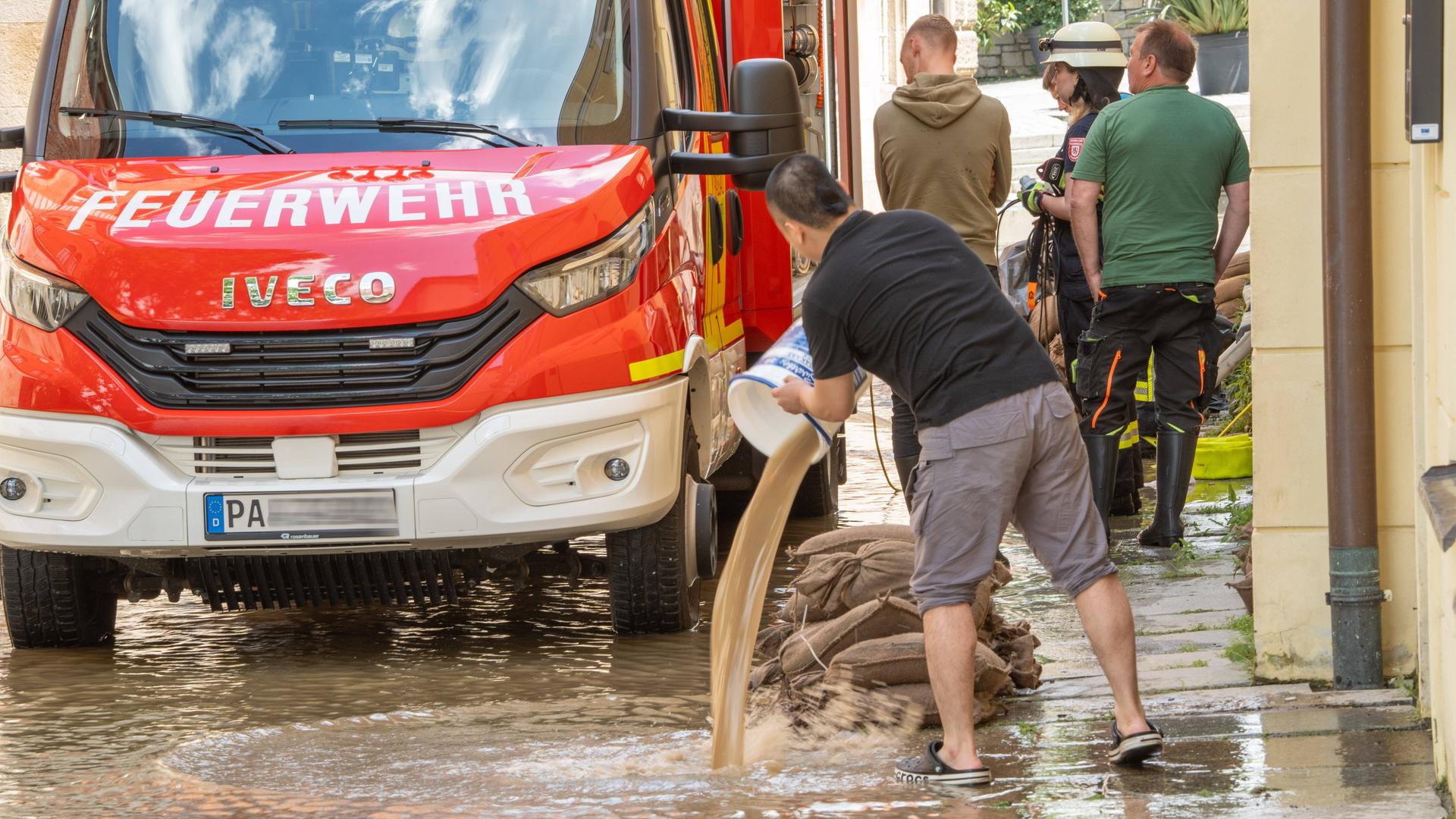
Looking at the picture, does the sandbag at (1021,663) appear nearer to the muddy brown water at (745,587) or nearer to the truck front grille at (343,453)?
the muddy brown water at (745,587)

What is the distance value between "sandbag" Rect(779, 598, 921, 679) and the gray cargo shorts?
30.0 inches

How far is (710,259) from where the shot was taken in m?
7.23

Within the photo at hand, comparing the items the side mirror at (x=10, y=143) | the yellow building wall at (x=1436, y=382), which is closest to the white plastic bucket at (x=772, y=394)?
the yellow building wall at (x=1436, y=382)

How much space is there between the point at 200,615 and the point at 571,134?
8.12 ft

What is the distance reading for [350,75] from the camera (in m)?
6.56

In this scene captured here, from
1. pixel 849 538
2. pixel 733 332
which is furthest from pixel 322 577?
pixel 733 332

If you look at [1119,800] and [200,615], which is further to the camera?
[200,615]

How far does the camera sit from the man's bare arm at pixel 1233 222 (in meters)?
7.31

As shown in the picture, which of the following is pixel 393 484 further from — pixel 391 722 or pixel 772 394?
pixel 772 394

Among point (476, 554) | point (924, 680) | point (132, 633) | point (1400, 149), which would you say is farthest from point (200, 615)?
point (1400, 149)

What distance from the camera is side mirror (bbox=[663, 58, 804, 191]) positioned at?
21.3ft

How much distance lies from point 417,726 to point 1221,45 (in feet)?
69.2

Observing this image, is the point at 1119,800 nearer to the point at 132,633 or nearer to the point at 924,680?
the point at 924,680

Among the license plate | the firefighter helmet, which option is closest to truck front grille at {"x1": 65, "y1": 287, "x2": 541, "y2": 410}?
the license plate
